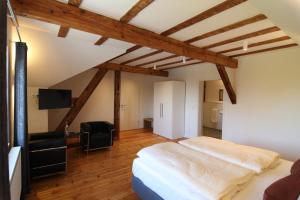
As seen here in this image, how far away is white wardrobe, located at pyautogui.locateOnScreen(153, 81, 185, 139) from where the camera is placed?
17.8 feet

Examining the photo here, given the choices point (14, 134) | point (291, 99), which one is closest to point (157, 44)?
point (14, 134)

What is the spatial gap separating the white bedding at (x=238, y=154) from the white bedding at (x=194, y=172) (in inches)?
5.3

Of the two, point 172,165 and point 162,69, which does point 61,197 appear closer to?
point 172,165

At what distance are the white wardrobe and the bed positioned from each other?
3.05 m

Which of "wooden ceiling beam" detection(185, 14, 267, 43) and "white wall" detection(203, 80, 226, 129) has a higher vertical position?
"wooden ceiling beam" detection(185, 14, 267, 43)

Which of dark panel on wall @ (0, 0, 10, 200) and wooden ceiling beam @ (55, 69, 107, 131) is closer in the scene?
dark panel on wall @ (0, 0, 10, 200)

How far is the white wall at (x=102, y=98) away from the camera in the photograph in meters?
5.11

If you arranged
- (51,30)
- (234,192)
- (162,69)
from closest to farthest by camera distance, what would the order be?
1. (234,192)
2. (51,30)
3. (162,69)

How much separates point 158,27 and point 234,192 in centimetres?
221

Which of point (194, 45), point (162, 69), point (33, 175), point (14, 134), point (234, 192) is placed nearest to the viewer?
point (234, 192)

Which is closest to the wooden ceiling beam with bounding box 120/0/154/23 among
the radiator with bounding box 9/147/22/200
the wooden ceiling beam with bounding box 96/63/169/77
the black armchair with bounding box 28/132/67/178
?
the radiator with bounding box 9/147/22/200

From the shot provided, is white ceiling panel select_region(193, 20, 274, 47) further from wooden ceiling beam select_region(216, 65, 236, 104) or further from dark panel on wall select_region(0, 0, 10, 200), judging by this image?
dark panel on wall select_region(0, 0, 10, 200)

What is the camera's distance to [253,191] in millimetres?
1620

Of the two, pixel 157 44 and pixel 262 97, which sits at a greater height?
pixel 157 44
